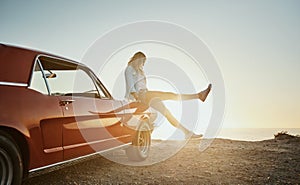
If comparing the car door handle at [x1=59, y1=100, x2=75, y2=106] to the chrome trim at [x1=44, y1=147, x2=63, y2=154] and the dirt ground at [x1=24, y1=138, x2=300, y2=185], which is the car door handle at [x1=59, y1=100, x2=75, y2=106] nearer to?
the chrome trim at [x1=44, y1=147, x2=63, y2=154]

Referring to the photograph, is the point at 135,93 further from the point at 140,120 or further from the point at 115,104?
the point at 115,104

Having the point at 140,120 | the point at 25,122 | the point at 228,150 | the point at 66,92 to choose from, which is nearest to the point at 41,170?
the point at 25,122

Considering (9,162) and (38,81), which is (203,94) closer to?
(38,81)

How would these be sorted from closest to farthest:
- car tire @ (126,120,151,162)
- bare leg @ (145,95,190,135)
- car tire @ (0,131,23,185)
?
car tire @ (0,131,23,185)
car tire @ (126,120,151,162)
bare leg @ (145,95,190,135)

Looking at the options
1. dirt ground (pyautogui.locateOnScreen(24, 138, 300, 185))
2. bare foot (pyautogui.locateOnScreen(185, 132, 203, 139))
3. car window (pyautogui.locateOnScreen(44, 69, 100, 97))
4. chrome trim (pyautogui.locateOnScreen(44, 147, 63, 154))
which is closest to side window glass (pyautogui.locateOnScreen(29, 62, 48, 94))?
car window (pyautogui.locateOnScreen(44, 69, 100, 97))

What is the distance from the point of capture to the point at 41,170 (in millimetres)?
3477

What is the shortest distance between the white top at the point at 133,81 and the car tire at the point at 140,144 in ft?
2.24

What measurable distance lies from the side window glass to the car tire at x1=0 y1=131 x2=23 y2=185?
2.05 ft

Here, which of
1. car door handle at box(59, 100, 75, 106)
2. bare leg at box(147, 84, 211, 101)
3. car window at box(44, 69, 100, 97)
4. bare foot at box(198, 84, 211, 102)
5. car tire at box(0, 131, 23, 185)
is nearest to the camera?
car tire at box(0, 131, 23, 185)

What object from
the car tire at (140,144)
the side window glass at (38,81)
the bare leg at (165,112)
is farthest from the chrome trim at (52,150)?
the bare leg at (165,112)

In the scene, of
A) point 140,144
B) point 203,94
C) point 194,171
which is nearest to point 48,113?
point 194,171

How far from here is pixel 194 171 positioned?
510 centimetres

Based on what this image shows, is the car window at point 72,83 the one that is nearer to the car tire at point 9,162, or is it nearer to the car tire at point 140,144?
the car tire at point 9,162

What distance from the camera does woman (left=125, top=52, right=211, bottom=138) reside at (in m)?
6.67
